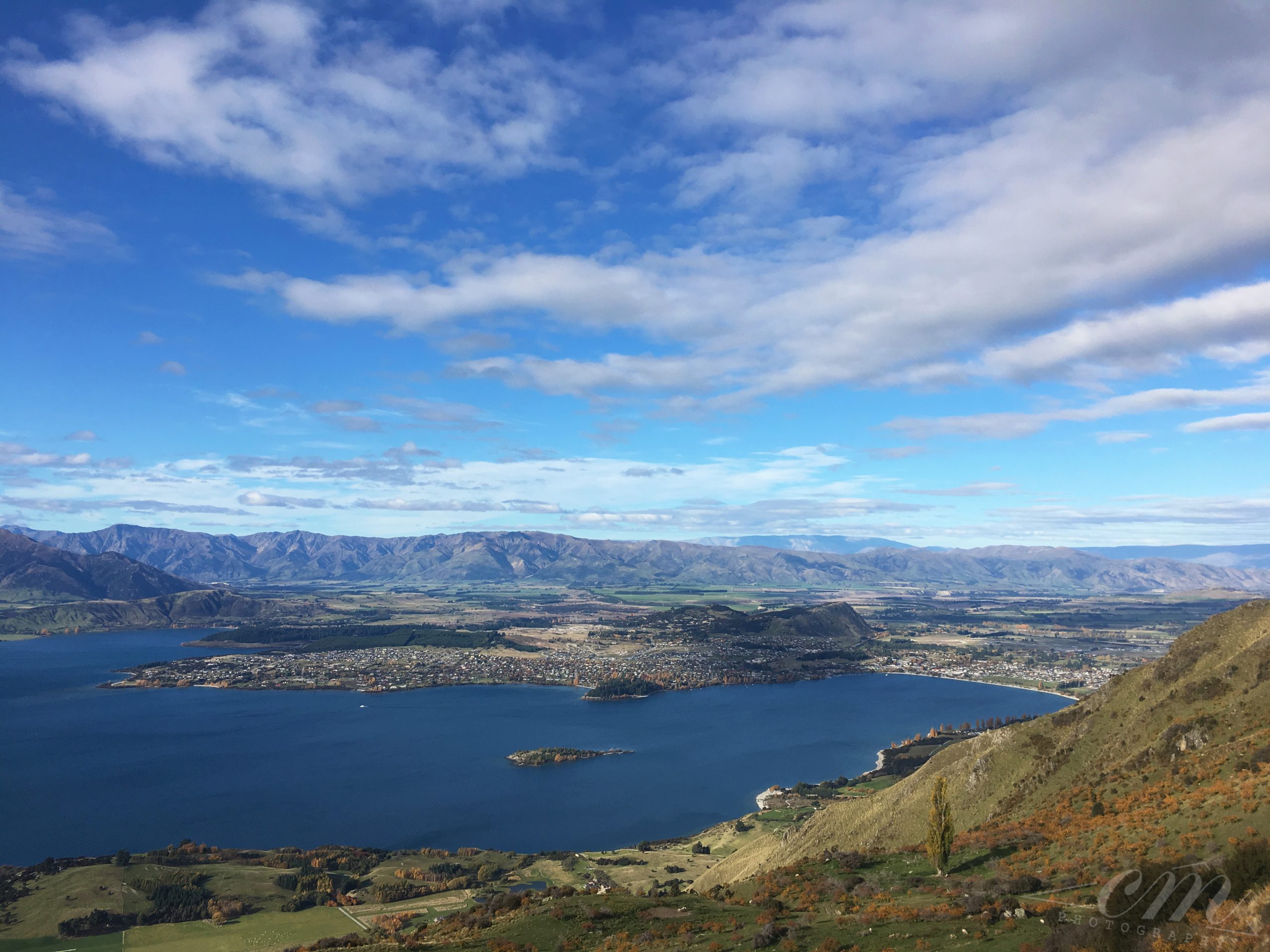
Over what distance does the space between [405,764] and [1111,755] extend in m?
115

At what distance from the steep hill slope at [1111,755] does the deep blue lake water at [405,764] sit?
38.7 meters

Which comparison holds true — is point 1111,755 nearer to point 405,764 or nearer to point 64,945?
point 64,945

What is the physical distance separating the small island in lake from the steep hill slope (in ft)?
209

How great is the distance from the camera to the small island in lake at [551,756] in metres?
132

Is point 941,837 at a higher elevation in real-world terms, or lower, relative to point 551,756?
higher

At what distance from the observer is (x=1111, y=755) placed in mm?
56281

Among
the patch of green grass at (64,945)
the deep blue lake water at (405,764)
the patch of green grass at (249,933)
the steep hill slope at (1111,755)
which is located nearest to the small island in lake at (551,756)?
the deep blue lake water at (405,764)

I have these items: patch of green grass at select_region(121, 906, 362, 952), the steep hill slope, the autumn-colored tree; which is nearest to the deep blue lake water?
patch of green grass at select_region(121, 906, 362, 952)

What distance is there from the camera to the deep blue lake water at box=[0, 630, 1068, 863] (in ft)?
326

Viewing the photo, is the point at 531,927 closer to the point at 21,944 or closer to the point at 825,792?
the point at 21,944

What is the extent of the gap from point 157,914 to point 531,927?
52616 millimetres

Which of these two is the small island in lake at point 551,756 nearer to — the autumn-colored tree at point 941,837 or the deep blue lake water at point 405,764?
the deep blue lake water at point 405,764

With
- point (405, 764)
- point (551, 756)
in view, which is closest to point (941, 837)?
point (551, 756)

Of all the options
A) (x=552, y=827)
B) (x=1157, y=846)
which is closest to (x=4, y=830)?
(x=552, y=827)
